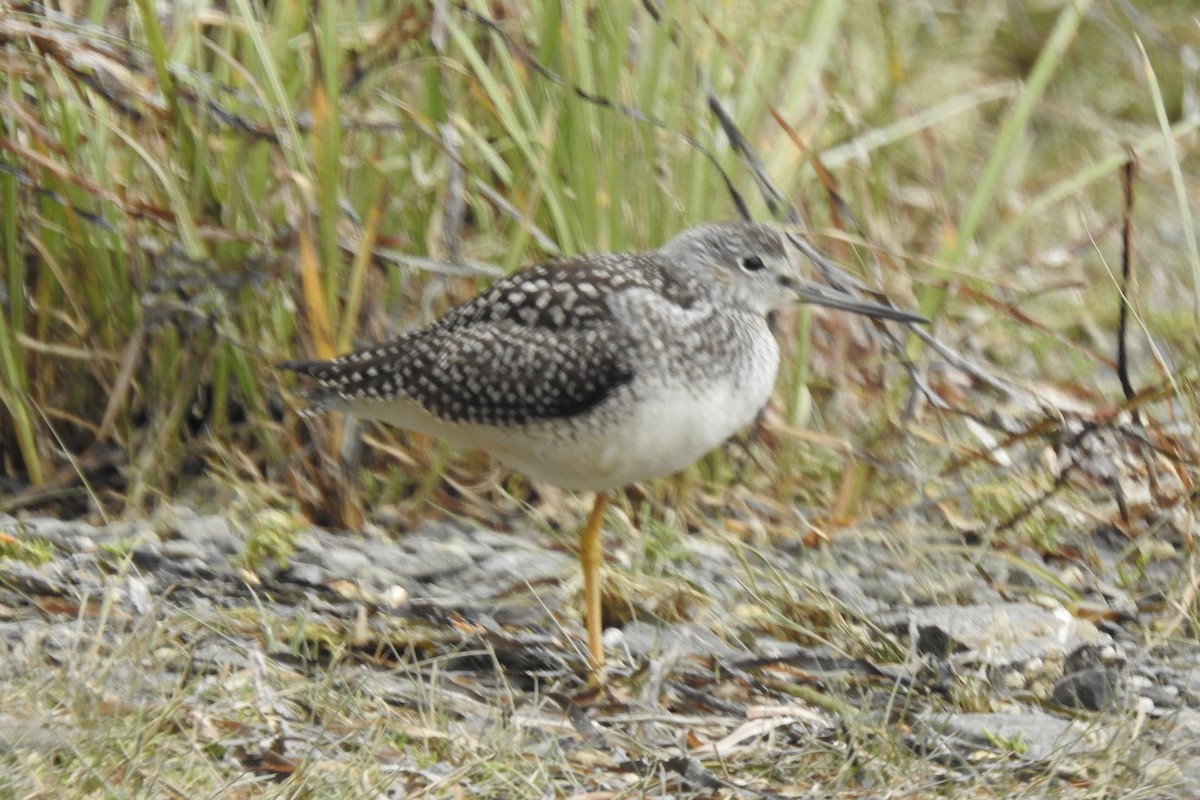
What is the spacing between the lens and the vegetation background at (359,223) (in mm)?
4852

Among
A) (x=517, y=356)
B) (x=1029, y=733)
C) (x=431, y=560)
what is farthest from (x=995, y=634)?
(x=431, y=560)

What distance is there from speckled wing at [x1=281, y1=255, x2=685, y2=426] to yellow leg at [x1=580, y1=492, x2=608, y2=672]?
1.01ft

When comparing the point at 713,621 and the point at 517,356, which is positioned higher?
the point at 517,356

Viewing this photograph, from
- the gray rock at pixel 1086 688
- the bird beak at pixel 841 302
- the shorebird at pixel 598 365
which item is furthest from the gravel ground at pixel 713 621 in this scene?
the bird beak at pixel 841 302

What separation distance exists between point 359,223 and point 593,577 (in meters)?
1.52

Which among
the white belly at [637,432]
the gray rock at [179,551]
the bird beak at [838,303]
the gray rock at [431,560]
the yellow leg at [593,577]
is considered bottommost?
the gray rock at [179,551]

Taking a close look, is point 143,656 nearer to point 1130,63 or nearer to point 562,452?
point 562,452

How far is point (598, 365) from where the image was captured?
401cm

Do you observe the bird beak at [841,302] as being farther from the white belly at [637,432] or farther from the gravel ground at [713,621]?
the gravel ground at [713,621]

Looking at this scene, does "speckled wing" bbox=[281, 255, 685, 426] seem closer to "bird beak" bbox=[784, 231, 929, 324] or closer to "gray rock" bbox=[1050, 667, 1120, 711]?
"bird beak" bbox=[784, 231, 929, 324]

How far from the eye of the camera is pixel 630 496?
5.09m

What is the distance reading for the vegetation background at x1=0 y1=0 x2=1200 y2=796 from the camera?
485cm

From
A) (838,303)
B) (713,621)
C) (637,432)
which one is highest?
(838,303)

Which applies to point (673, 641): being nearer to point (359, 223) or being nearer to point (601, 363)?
point (601, 363)
